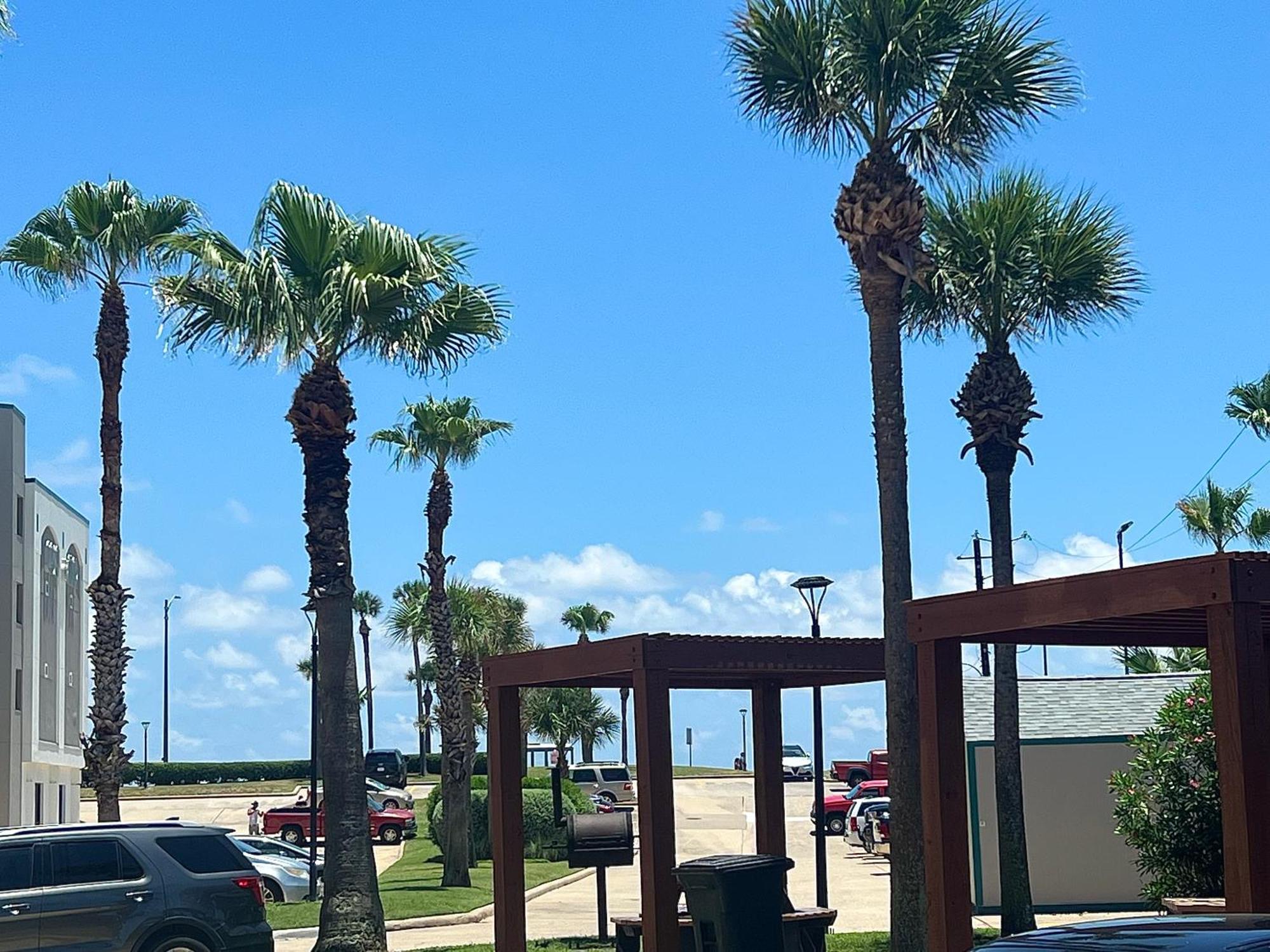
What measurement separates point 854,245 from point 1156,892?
7.70 meters

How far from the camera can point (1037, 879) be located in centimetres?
2577

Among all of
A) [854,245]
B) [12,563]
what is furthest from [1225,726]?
[12,563]

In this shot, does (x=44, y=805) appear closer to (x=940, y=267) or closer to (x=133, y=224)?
(x=133, y=224)

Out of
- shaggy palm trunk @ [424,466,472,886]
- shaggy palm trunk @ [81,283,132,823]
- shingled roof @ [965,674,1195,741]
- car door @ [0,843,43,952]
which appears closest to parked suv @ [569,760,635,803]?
shaggy palm trunk @ [424,466,472,886]

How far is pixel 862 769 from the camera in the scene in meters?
61.0

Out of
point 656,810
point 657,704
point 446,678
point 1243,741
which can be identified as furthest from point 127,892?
point 446,678

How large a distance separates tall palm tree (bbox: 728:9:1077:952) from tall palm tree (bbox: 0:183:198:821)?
692 inches

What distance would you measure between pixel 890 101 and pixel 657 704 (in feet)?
22.5

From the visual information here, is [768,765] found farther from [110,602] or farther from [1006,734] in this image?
[110,602]

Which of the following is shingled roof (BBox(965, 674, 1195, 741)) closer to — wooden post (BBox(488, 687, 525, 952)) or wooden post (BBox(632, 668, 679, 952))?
wooden post (BBox(488, 687, 525, 952))

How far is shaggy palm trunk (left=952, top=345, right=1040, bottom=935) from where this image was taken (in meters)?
21.0

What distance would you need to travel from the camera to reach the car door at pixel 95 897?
14.3 meters

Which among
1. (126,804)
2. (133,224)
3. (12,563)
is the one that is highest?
(133,224)

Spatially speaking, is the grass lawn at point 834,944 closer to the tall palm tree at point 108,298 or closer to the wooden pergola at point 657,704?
the wooden pergola at point 657,704
